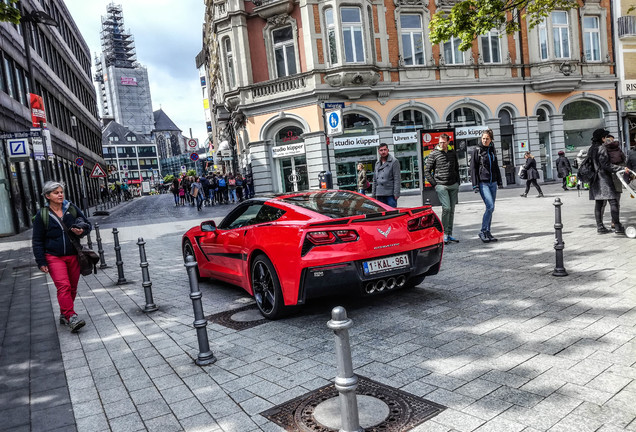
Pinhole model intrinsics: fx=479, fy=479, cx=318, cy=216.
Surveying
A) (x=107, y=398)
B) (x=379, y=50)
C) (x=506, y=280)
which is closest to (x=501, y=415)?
(x=107, y=398)

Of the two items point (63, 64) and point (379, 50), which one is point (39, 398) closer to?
point (379, 50)

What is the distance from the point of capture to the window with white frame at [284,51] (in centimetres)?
2470

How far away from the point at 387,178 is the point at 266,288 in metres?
5.23

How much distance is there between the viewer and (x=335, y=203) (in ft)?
19.0

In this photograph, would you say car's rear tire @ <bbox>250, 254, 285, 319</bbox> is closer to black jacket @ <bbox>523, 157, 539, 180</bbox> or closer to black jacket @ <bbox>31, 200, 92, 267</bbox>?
black jacket @ <bbox>31, 200, 92, 267</bbox>

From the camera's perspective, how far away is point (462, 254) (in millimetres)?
8273

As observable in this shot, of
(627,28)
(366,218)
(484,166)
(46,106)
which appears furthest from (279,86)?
(627,28)

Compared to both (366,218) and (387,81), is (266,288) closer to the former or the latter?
(366,218)

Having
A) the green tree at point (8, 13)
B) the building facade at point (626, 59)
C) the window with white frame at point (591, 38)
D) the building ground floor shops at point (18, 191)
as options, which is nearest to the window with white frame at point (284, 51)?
the building ground floor shops at point (18, 191)

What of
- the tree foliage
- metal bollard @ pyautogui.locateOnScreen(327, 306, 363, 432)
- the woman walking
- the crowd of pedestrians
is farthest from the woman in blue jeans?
the crowd of pedestrians

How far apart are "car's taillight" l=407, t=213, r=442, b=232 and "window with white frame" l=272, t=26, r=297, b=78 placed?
2057cm

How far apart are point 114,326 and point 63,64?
1572 inches

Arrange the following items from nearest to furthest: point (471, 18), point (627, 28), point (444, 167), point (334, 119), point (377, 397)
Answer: point (377, 397), point (444, 167), point (471, 18), point (334, 119), point (627, 28)

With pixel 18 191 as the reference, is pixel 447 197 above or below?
below
